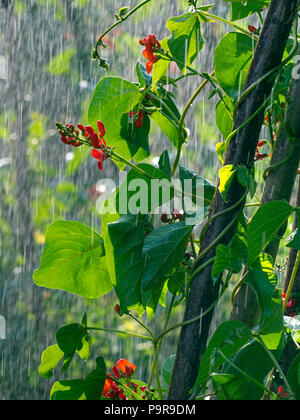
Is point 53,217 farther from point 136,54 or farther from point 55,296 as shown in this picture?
point 136,54

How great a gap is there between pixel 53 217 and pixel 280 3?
1617 millimetres

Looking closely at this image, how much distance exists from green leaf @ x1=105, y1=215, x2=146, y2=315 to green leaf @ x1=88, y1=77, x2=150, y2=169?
86mm

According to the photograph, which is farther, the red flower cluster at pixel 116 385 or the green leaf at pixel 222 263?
the red flower cluster at pixel 116 385

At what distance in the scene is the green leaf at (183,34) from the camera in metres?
0.52

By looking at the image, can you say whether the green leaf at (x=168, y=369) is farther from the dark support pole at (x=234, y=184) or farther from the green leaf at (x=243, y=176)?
the green leaf at (x=243, y=176)

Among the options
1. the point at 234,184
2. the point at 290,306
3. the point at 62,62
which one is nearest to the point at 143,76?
the point at 234,184

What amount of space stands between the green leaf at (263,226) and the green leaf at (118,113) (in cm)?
16

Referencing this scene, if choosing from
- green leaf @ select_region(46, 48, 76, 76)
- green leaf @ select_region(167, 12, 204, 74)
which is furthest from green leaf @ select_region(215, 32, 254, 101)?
green leaf @ select_region(46, 48, 76, 76)

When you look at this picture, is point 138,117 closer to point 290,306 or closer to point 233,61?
point 233,61

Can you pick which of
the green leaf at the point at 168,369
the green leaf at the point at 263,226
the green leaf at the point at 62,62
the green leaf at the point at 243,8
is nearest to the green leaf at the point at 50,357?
the green leaf at the point at 168,369

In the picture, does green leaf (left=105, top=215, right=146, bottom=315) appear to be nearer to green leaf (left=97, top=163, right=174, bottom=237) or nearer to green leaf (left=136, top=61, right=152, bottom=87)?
green leaf (left=97, top=163, right=174, bottom=237)

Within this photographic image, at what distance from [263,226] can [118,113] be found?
182 mm

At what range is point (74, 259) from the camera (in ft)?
1.74
